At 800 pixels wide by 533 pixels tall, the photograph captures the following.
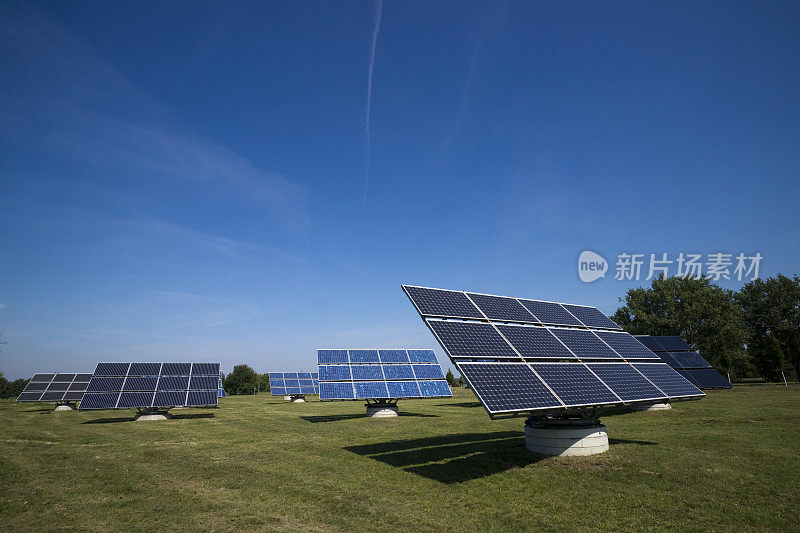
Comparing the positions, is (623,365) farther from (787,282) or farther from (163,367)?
(787,282)

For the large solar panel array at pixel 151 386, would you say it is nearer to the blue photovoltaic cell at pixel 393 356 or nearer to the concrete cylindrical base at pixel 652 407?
the blue photovoltaic cell at pixel 393 356

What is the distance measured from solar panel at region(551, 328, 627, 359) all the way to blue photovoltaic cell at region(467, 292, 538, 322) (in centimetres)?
171

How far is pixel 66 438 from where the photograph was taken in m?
24.2

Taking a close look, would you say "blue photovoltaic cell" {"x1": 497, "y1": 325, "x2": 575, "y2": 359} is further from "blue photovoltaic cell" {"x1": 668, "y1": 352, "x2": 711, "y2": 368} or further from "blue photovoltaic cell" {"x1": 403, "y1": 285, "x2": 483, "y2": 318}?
"blue photovoltaic cell" {"x1": 668, "y1": 352, "x2": 711, "y2": 368}

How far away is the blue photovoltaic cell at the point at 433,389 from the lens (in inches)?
1394

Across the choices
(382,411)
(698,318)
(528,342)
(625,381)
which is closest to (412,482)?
(528,342)

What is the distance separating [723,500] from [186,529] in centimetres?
1456

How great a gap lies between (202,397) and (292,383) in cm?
3096

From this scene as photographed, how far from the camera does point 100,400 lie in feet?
104

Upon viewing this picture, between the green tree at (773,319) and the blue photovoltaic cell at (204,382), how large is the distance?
8608cm

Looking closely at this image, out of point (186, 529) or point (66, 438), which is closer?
point (186, 529)

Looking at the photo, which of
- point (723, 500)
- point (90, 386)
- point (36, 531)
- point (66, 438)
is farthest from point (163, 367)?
point (723, 500)

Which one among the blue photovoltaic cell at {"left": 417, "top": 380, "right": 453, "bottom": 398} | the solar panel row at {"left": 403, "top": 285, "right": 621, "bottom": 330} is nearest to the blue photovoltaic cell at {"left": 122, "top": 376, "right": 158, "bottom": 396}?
the blue photovoltaic cell at {"left": 417, "top": 380, "right": 453, "bottom": 398}

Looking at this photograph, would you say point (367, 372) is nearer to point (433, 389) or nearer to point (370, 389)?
point (370, 389)
